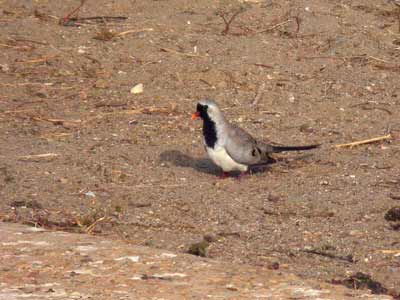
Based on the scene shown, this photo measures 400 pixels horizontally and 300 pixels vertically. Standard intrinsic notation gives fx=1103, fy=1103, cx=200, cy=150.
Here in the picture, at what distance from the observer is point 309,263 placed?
5805 millimetres

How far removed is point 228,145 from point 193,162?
0.49 meters

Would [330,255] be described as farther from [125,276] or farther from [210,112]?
[210,112]

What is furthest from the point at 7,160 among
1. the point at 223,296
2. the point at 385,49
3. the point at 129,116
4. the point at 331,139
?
the point at 385,49

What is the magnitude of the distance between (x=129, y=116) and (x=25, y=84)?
1215 mm

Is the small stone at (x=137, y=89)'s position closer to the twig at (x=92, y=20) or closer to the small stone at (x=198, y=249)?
the twig at (x=92, y=20)

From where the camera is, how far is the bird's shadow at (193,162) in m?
7.75

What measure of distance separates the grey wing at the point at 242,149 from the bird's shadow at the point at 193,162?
22 cm

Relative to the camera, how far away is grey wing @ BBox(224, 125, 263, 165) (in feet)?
24.5

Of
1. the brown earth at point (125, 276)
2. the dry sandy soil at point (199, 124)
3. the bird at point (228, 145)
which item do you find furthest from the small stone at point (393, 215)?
the brown earth at point (125, 276)

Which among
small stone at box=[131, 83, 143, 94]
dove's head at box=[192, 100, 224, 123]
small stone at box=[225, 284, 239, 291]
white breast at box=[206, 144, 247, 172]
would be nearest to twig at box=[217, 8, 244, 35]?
small stone at box=[131, 83, 143, 94]

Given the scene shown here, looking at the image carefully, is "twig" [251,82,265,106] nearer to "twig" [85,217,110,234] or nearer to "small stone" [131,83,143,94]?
"small stone" [131,83,143,94]

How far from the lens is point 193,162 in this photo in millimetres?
7883

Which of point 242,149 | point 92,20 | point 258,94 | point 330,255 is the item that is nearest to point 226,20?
point 92,20

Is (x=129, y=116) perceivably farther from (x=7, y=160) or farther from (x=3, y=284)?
(x=3, y=284)
